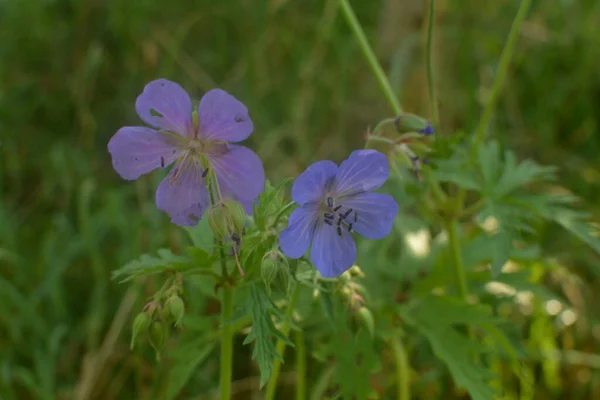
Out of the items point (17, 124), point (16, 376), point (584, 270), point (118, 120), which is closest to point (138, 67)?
point (118, 120)

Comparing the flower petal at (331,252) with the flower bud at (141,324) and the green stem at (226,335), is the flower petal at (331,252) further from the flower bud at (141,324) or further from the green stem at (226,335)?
the flower bud at (141,324)

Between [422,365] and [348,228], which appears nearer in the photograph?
[348,228]

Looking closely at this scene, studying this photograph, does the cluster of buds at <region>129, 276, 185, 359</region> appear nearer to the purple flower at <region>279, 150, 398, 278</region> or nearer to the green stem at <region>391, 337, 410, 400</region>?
the purple flower at <region>279, 150, 398, 278</region>

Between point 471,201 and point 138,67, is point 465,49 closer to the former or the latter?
point 471,201

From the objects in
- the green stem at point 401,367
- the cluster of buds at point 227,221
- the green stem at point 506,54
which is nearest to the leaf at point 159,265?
the cluster of buds at point 227,221

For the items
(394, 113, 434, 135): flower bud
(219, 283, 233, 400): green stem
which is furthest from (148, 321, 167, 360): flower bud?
(394, 113, 434, 135): flower bud

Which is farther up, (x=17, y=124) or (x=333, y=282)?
(x=17, y=124)
